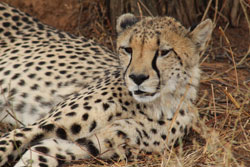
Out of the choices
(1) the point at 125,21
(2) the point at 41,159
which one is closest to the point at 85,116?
(2) the point at 41,159

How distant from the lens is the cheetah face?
255cm

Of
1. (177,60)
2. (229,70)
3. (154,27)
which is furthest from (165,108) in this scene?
(229,70)

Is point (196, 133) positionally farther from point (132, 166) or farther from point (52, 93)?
point (52, 93)

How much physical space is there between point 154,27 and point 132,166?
0.79 metres

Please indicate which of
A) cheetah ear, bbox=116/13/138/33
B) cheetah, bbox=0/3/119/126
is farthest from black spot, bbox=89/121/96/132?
cheetah ear, bbox=116/13/138/33

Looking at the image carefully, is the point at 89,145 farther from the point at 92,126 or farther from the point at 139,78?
the point at 139,78

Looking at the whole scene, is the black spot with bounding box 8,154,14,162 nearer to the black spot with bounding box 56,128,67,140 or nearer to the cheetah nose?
the black spot with bounding box 56,128,67,140

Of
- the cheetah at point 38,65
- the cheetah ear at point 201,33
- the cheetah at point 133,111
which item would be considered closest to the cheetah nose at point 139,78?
the cheetah at point 133,111

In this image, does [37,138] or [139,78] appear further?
[37,138]

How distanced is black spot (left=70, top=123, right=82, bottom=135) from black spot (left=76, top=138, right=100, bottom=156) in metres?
0.05

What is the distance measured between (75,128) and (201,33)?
35.9 inches

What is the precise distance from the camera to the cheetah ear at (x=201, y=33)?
278cm

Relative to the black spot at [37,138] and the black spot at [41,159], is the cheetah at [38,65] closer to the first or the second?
the black spot at [37,138]

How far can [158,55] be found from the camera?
2.63m
